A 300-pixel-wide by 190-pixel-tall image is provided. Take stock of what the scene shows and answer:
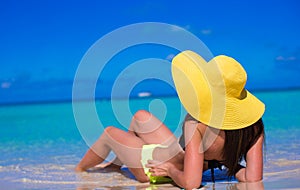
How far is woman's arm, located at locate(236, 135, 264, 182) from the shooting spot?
3.59 m

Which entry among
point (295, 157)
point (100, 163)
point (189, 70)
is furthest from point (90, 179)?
point (295, 157)

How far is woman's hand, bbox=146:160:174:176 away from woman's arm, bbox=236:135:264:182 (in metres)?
0.63

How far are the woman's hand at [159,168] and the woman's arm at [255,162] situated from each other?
2.06 ft

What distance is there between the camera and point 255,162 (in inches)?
142

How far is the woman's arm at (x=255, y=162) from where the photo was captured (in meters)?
3.59

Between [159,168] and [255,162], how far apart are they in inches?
32.0

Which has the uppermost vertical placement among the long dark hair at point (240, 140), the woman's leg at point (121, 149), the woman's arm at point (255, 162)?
the woman's leg at point (121, 149)

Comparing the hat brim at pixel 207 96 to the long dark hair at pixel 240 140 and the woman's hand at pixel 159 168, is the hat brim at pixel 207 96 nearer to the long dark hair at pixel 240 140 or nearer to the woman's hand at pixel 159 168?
the long dark hair at pixel 240 140

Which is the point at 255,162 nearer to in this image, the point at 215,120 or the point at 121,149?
the point at 215,120

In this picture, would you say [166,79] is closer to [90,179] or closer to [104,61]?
[104,61]

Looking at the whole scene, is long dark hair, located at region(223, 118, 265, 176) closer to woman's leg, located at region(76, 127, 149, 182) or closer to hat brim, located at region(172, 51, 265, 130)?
hat brim, located at region(172, 51, 265, 130)

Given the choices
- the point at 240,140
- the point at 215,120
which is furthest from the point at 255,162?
the point at 215,120

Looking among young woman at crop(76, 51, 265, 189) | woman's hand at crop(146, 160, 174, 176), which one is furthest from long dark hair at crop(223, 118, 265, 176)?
woman's hand at crop(146, 160, 174, 176)

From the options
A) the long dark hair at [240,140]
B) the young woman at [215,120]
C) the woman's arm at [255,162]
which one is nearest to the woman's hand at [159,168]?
the young woman at [215,120]
